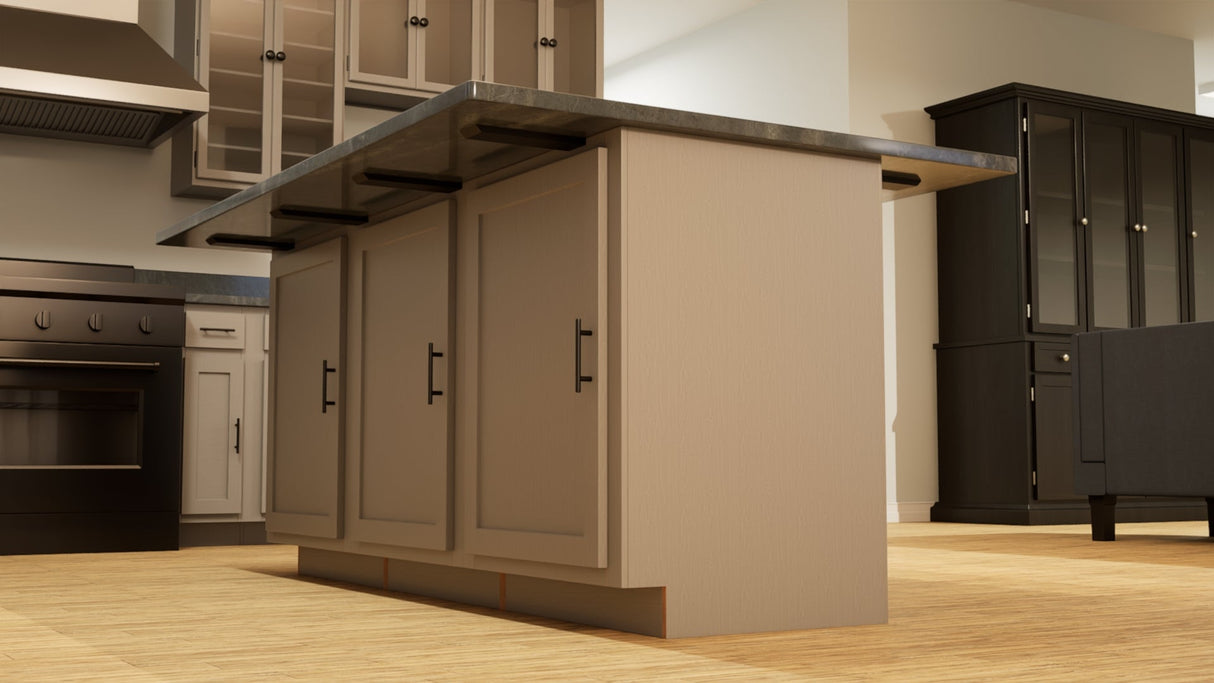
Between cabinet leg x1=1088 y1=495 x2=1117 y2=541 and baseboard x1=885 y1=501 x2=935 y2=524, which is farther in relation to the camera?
baseboard x1=885 y1=501 x2=935 y2=524

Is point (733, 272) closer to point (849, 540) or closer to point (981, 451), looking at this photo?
point (849, 540)

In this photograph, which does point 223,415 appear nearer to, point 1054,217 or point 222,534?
point 222,534

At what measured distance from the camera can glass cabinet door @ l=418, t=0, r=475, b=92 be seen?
5.73m

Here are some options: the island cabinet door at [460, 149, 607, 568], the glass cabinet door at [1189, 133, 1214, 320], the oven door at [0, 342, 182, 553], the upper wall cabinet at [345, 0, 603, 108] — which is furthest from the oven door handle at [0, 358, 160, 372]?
the glass cabinet door at [1189, 133, 1214, 320]

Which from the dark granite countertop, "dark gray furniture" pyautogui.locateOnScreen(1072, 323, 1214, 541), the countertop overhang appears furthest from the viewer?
the dark granite countertop

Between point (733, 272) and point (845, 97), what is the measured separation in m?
4.70

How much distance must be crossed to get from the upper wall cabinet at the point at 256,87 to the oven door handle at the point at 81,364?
32.1 inches

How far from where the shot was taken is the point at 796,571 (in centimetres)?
240

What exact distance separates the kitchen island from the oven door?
210 centimetres

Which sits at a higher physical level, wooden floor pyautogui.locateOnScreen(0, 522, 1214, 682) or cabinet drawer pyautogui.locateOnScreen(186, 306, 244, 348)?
cabinet drawer pyautogui.locateOnScreen(186, 306, 244, 348)

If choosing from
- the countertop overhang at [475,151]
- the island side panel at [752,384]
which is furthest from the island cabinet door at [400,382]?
the island side panel at [752,384]

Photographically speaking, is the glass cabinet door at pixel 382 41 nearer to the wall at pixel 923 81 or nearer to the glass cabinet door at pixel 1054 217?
the wall at pixel 923 81

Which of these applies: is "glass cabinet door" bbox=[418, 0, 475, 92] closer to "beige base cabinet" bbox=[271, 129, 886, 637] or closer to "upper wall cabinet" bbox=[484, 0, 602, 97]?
"upper wall cabinet" bbox=[484, 0, 602, 97]

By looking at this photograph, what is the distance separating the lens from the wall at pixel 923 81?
6816mm
